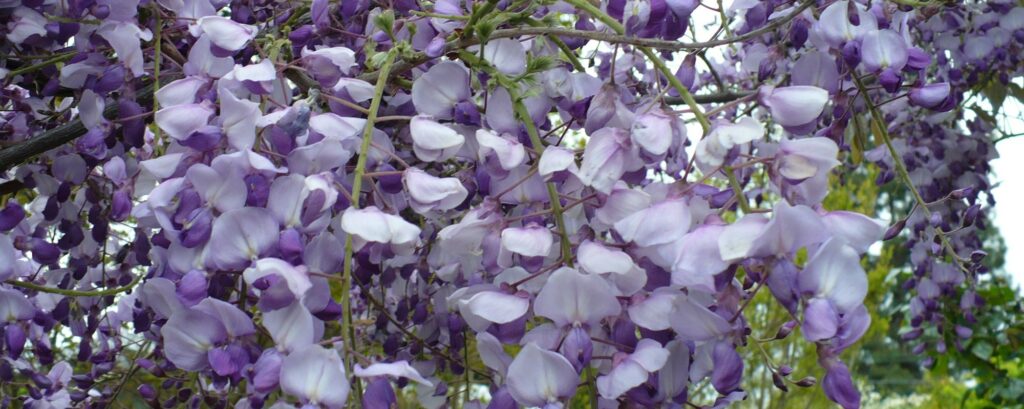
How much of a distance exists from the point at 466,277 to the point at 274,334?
381 millimetres

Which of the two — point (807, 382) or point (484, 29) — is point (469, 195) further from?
point (807, 382)

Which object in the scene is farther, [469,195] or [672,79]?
[469,195]

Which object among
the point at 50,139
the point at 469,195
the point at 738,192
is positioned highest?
the point at 738,192

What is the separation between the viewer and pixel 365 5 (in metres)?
1.13

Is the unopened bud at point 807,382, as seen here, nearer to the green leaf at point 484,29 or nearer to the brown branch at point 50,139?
the green leaf at point 484,29

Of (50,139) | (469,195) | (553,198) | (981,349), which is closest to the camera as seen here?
(553,198)

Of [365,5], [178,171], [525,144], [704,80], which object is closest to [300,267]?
[178,171]

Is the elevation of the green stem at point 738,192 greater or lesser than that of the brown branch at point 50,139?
greater

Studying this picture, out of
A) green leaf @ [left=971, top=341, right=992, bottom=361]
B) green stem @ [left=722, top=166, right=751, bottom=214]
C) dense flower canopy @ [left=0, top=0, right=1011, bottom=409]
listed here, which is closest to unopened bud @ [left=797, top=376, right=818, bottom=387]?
dense flower canopy @ [left=0, top=0, right=1011, bottom=409]

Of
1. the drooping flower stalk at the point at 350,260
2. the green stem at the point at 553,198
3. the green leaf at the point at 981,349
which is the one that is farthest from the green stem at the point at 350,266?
the green leaf at the point at 981,349

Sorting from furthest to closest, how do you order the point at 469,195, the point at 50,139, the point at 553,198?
1. the point at 50,139
2. the point at 469,195
3. the point at 553,198

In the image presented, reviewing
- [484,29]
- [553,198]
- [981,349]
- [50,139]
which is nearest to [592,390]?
[553,198]

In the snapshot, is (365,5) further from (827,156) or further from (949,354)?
(949,354)

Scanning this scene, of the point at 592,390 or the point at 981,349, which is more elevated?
the point at 592,390
